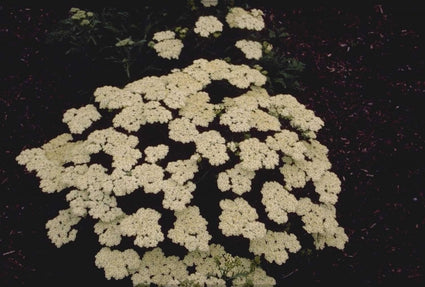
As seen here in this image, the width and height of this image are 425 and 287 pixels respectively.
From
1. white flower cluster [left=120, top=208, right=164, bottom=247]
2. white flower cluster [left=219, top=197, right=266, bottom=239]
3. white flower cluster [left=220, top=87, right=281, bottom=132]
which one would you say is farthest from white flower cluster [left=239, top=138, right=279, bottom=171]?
white flower cluster [left=120, top=208, right=164, bottom=247]

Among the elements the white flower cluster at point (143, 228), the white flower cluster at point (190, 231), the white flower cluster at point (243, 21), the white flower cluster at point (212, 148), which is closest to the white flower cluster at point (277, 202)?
the white flower cluster at point (212, 148)

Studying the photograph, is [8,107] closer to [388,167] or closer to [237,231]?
[237,231]

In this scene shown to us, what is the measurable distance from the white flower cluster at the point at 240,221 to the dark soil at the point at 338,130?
1.07 m

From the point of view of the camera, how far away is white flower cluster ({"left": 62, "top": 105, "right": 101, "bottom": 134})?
13.8 feet

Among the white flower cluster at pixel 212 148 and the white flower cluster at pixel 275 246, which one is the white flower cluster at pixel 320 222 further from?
the white flower cluster at pixel 212 148

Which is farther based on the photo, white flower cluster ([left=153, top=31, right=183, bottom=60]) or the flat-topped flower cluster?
white flower cluster ([left=153, top=31, right=183, bottom=60])

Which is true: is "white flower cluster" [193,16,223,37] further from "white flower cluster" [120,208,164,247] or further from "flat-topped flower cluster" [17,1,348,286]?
"white flower cluster" [120,208,164,247]

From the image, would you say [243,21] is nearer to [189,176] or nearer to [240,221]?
[189,176]

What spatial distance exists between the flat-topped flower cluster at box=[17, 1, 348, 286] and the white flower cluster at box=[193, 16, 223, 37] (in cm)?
49

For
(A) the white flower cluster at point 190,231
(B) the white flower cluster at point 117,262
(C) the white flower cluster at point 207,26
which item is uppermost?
(C) the white flower cluster at point 207,26

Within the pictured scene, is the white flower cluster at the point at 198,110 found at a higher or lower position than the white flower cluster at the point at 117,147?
higher

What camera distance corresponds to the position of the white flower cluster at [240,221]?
365 cm

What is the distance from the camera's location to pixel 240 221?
3730mm

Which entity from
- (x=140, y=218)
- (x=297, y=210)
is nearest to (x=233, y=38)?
(x=297, y=210)
